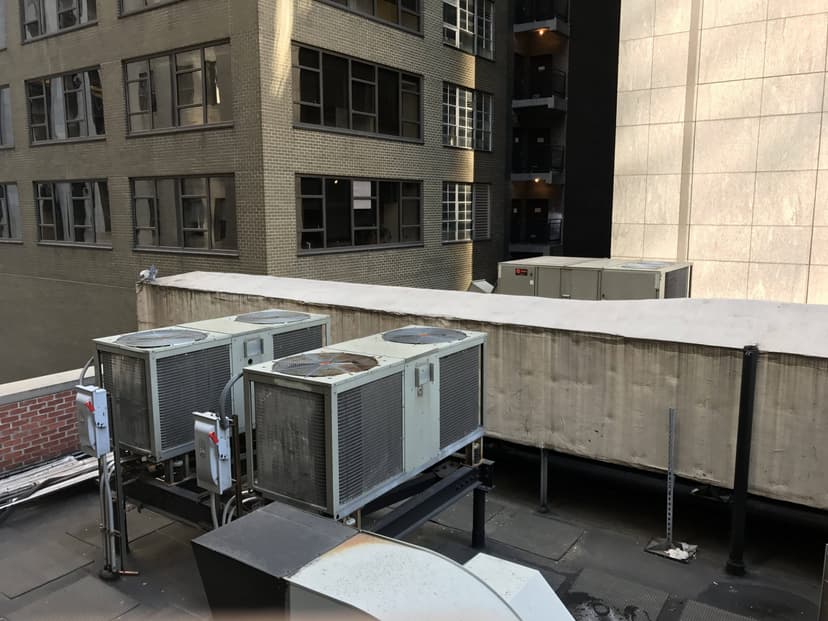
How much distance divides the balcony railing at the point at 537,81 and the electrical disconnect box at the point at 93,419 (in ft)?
86.8

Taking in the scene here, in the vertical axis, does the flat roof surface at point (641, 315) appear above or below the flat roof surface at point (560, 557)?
above

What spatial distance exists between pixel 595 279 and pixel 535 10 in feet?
56.0

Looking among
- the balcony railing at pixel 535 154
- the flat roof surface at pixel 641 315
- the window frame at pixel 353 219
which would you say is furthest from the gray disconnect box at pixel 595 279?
the balcony railing at pixel 535 154

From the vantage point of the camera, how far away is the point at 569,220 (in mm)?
22844

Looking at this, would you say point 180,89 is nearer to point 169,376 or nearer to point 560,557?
point 169,376

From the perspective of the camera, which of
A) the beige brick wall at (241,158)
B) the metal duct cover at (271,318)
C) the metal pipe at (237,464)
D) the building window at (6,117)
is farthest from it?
the building window at (6,117)

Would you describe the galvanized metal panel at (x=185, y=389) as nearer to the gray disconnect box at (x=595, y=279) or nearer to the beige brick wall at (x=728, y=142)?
the gray disconnect box at (x=595, y=279)

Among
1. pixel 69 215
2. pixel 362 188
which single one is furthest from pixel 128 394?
pixel 69 215

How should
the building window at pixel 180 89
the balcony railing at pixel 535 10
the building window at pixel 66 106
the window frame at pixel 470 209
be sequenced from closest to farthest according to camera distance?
the building window at pixel 180 89
the building window at pixel 66 106
the window frame at pixel 470 209
the balcony railing at pixel 535 10

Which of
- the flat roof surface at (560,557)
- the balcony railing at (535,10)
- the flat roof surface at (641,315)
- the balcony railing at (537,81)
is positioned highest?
the balcony railing at (535,10)

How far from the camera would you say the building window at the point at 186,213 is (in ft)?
58.7

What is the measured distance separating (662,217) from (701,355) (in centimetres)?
1389

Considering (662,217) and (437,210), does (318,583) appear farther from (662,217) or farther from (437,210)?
(437,210)

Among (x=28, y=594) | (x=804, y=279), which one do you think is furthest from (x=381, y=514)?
(x=804, y=279)
